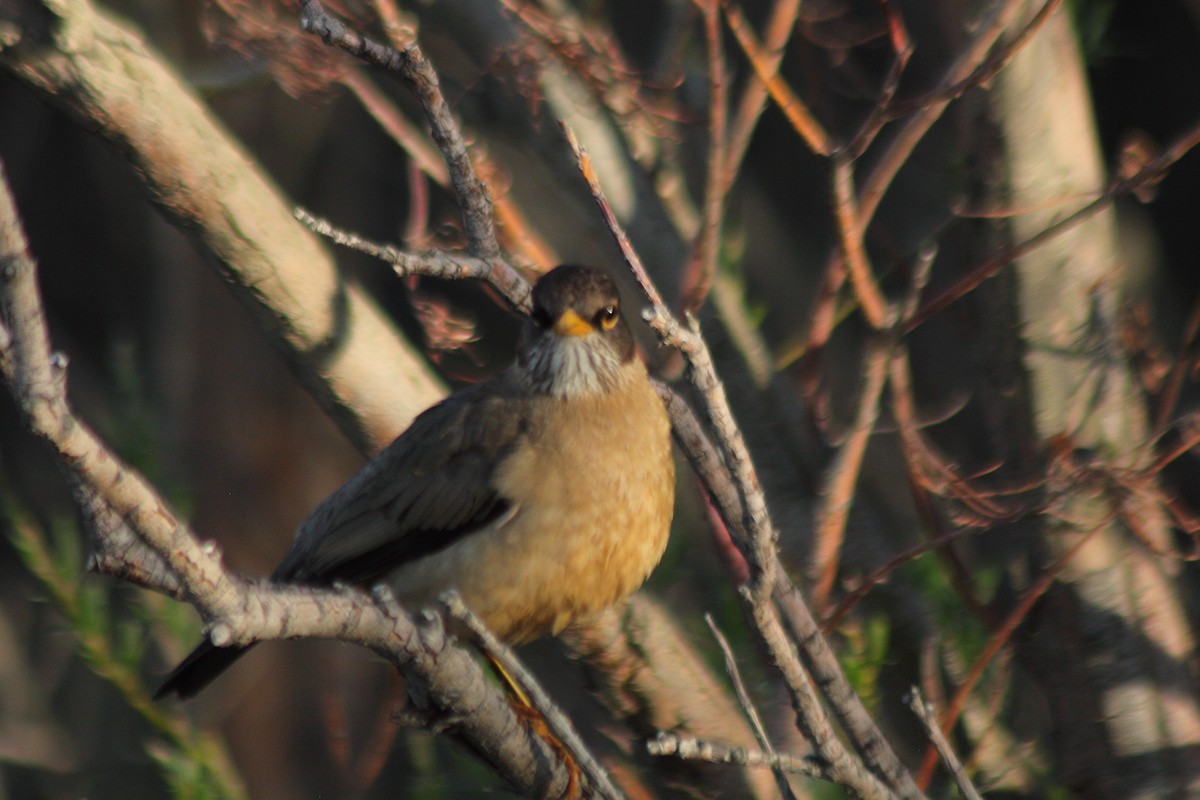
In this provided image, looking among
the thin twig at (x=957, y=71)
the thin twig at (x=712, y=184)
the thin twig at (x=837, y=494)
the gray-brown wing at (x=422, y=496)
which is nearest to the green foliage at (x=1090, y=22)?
the thin twig at (x=957, y=71)

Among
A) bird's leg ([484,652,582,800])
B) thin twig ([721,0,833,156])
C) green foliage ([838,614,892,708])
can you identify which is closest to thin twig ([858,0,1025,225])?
thin twig ([721,0,833,156])

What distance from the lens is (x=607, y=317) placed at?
3.82 m

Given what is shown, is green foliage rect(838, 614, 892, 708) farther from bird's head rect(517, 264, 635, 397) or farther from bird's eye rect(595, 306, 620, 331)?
bird's eye rect(595, 306, 620, 331)

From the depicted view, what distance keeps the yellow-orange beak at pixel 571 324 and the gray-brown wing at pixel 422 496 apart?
0.27 m

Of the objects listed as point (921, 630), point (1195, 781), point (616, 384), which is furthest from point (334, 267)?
point (1195, 781)

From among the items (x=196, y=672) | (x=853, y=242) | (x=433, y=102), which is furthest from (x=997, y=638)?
(x=196, y=672)

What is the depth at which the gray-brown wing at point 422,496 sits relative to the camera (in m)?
3.76

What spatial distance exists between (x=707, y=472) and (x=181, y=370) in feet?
20.1

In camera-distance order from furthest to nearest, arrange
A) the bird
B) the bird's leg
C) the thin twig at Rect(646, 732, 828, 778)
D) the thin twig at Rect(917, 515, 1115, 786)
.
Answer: the thin twig at Rect(917, 515, 1115, 786)
the bird
the bird's leg
the thin twig at Rect(646, 732, 828, 778)

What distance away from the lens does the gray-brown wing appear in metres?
3.76

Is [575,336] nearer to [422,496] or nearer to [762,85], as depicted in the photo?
[422,496]

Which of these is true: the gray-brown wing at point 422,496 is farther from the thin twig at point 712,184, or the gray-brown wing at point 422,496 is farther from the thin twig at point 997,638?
the thin twig at point 997,638

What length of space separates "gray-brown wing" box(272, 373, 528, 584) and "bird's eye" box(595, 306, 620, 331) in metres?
0.32

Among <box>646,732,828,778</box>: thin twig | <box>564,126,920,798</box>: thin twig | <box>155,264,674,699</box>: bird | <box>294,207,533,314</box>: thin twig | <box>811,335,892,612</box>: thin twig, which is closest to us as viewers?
<box>646,732,828,778</box>: thin twig
